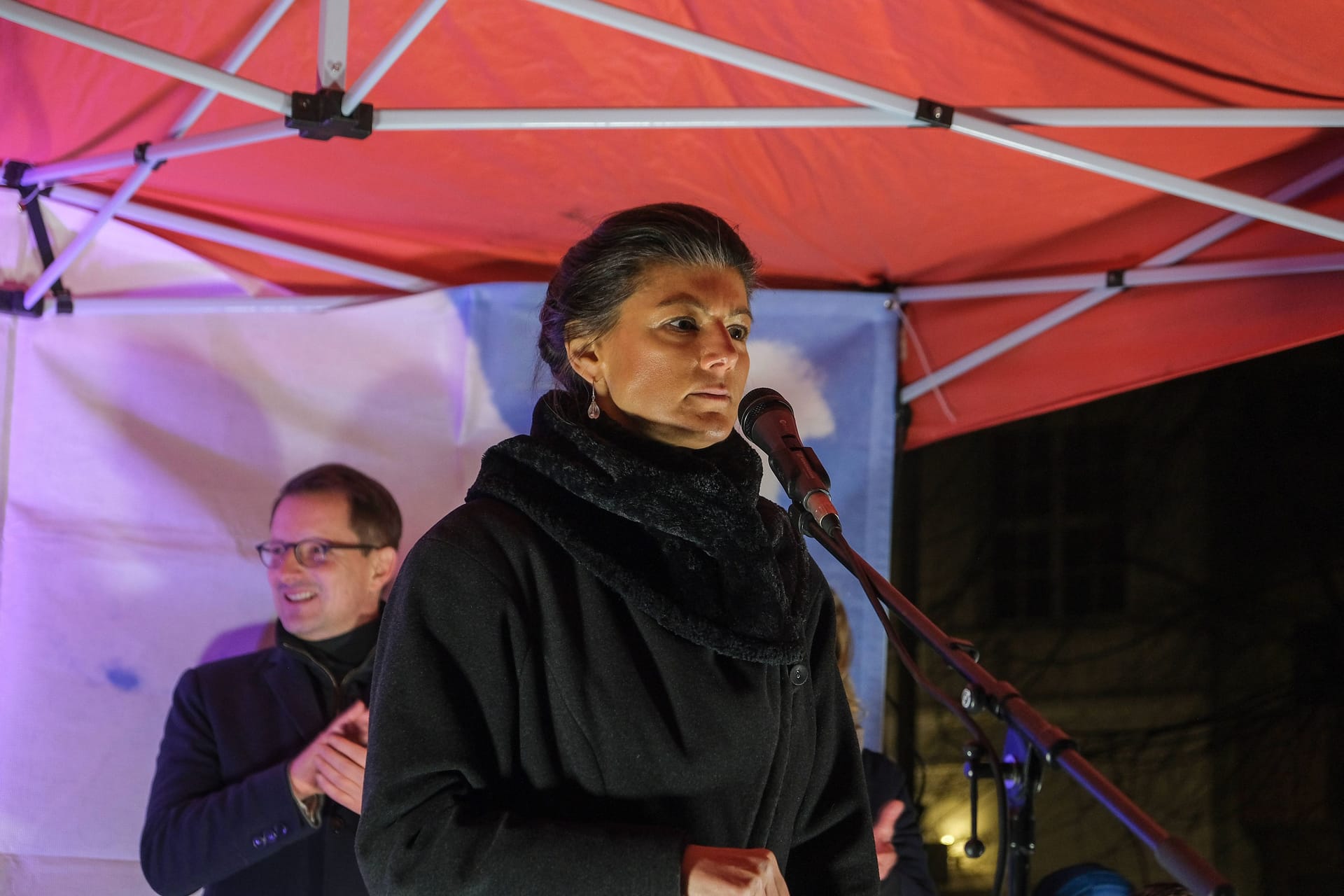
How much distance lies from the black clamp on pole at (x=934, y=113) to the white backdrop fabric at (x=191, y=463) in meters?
1.24

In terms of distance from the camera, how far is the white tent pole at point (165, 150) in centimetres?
264

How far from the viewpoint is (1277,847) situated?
1002 cm

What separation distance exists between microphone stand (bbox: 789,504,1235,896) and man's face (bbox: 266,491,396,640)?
1925mm

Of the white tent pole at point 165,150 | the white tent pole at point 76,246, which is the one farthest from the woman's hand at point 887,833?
the white tent pole at point 76,246

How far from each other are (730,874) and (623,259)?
0.90 m

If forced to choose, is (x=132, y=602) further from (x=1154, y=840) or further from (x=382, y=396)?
(x=1154, y=840)

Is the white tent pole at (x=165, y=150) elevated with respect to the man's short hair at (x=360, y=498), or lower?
elevated

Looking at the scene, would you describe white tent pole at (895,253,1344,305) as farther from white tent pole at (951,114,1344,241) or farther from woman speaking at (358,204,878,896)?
woman speaking at (358,204,878,896)

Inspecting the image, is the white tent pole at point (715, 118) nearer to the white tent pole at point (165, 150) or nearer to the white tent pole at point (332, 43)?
the white tent pole at point (332, 43)

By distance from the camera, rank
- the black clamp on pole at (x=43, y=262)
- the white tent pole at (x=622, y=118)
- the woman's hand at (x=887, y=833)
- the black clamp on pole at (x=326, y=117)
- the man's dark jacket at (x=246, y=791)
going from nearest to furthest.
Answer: the black clamp on pole at (x=326, y=117), the white tent pole at (x=622, y=118), the man's dark jacket at (x=246, y=791), the woman's hand at (x=887, y=833), the black clamp on pole at (x=43, y=262)

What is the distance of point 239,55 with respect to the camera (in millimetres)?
2812

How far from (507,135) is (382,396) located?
105 centimetres

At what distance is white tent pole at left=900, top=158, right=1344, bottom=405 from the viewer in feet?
10.3

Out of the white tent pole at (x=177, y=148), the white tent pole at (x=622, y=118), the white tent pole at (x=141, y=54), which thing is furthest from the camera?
the white tent pole at (x=177, y=148)
